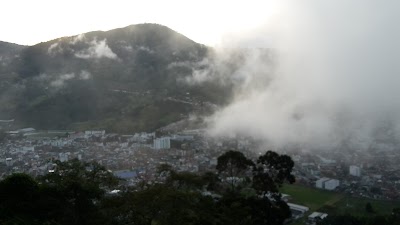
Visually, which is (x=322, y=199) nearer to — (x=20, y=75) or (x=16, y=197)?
(x=16, y=197)

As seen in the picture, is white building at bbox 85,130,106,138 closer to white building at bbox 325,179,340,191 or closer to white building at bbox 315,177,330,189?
white building at bbox 315,177,330,189

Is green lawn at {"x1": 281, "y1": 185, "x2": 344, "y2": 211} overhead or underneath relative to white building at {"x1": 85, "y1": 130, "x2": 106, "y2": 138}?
underneath

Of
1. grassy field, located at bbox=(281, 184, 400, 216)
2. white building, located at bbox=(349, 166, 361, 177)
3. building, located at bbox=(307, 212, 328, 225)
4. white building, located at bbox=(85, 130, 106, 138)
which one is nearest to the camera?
building, located at bbox=(307, 212, 328, 225)

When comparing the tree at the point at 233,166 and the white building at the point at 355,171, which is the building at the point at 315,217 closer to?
the tree at the point at 233,166

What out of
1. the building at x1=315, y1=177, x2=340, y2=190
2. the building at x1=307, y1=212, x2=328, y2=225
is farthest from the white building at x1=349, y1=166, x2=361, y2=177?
the building at x1=307, y1=212, x2=328, y2=225

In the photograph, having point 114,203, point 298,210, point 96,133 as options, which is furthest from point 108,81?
point 114,203

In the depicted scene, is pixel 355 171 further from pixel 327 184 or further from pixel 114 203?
pixel 114 203

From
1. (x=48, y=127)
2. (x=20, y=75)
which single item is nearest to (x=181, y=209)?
(x=48, y=127)
